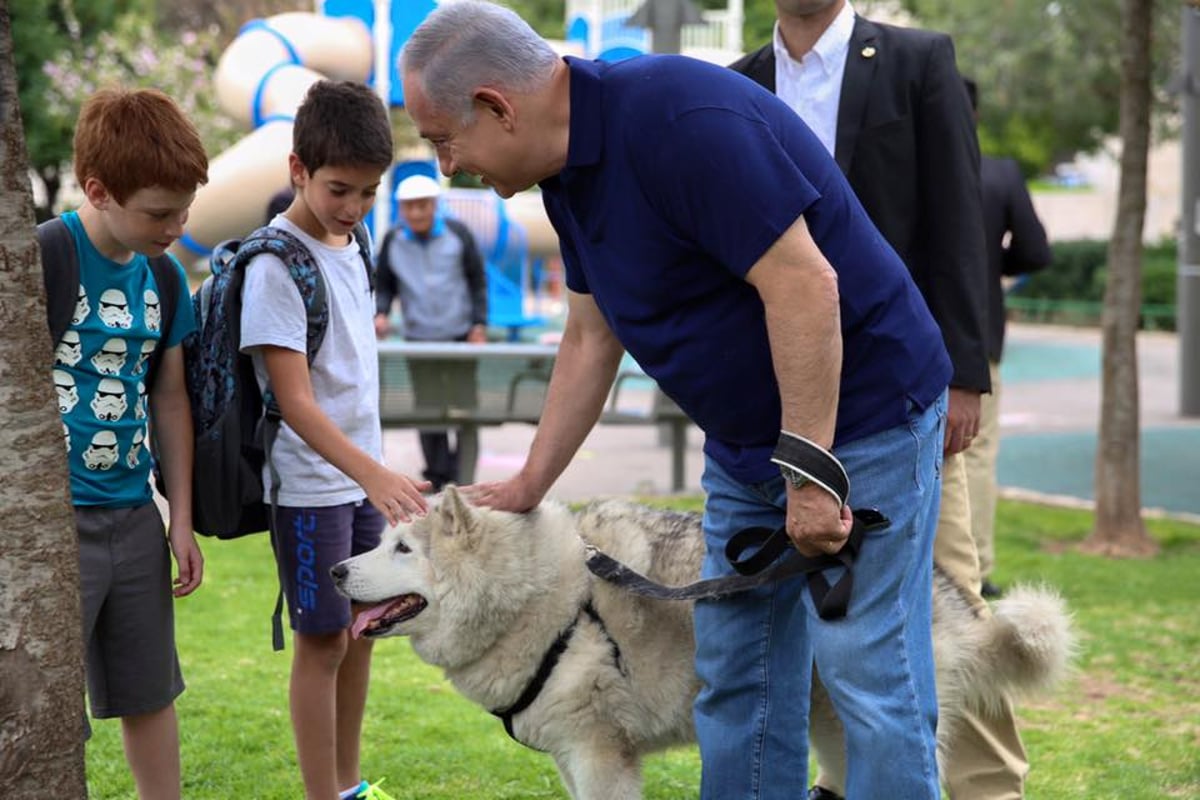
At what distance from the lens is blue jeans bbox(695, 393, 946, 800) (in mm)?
3123

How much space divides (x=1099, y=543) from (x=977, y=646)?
5618 millimetres

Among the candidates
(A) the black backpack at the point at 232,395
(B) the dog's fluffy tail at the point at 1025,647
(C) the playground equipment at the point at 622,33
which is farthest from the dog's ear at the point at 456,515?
(C) the playground equipment at the point at 622,33

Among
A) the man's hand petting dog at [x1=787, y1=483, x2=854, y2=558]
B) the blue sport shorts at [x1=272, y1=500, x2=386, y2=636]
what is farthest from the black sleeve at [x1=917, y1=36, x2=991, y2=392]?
the blue sport shorts at [x1=272, y1=500, x2=386, y2=636]

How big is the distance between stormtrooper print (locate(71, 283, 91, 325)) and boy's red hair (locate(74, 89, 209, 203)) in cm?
23

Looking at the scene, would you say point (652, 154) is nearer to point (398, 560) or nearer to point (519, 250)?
point (398, 560)

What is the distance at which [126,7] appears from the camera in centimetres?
2406

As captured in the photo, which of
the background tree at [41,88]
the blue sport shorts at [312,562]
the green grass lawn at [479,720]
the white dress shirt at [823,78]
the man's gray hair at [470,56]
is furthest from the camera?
the background tree at [41,88]

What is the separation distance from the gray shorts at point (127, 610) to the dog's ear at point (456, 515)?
68cm

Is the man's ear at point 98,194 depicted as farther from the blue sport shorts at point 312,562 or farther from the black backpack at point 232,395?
the blue sport shorts at point 312,562

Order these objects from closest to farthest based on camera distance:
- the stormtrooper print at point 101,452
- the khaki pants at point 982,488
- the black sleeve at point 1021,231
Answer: the stormtrooper print at point 101,452, the khaki pants at point 982,488, the black sleeve at point 1021,231

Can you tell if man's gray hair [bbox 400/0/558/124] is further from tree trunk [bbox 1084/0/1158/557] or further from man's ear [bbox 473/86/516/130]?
tree trunk [bbox 1084/0/1158/557]

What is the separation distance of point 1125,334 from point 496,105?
6.93 m

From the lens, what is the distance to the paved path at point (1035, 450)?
1137cm

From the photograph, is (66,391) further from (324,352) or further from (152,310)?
(324,352)
